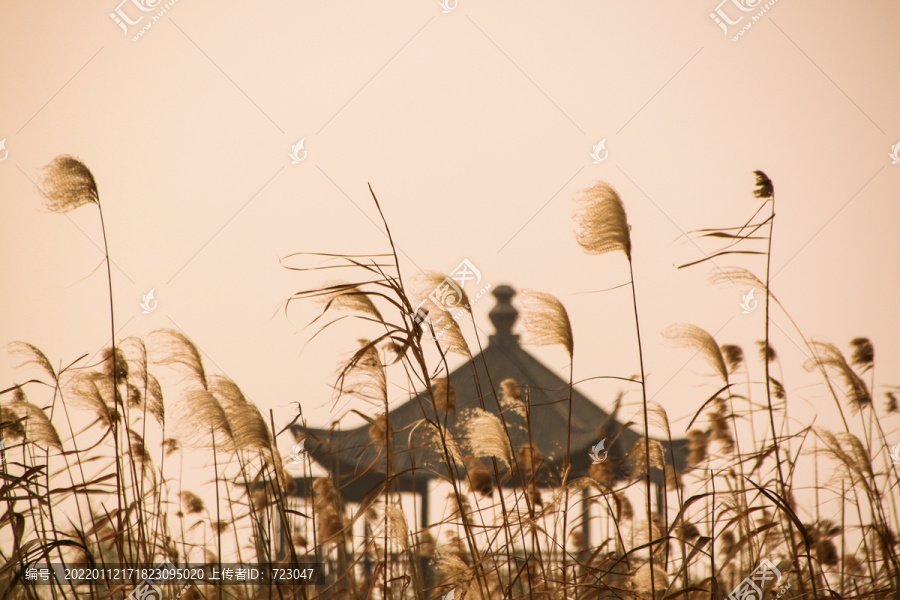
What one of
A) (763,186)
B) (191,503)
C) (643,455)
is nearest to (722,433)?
(643,455)

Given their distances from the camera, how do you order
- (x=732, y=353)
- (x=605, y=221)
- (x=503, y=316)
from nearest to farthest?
1. (x=605, y=221)
2. (x=732, y=353)
3. (x=503, y=316)

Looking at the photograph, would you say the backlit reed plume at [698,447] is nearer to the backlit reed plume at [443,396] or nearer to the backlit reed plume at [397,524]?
the backlit reed plume at [443,396]

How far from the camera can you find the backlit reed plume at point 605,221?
1639 mm

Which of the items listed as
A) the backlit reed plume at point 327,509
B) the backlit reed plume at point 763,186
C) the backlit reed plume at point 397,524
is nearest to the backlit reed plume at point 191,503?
the backlit reed plume at point 327,509

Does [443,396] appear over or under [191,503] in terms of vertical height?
over

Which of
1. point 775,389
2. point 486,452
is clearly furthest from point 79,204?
point 775,389

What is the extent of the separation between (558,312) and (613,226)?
0.34 meters

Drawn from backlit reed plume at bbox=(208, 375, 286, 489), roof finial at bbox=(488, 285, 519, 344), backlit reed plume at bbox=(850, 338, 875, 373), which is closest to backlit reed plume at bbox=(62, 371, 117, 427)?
backlit reed plume at bbox=(208, 375, 286, 489)

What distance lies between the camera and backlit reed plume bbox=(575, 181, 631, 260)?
164cm

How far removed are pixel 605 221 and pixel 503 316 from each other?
6.38 m

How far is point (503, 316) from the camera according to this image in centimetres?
800

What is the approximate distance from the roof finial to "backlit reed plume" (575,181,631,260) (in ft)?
20.6

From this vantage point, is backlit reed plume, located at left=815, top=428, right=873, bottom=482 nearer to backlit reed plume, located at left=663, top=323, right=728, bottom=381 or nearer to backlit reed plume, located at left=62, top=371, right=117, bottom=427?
backlit reed plume, located at left=663, top=323, right=728, bottom=381

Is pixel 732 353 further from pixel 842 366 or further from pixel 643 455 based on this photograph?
pixel 643 455
